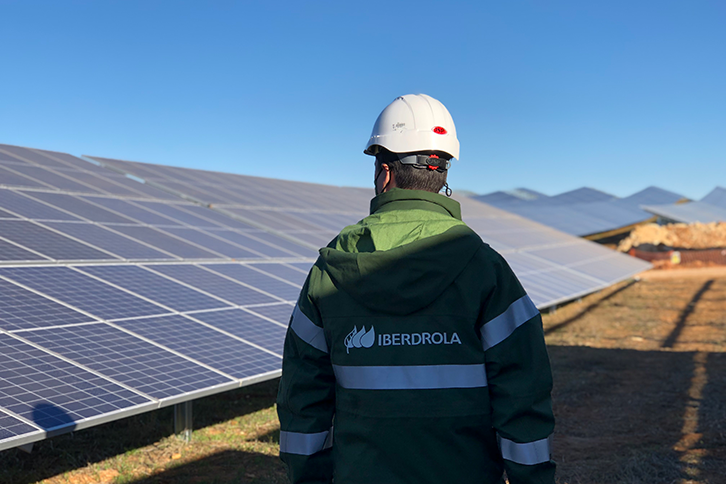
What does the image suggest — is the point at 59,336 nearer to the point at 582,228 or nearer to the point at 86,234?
the point at 86,234

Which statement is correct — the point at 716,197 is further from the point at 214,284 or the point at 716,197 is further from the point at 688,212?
the point at 214,284

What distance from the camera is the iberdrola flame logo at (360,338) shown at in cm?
231

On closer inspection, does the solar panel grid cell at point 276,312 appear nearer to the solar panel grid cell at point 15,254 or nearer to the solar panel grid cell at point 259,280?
the solar panel grid cell at point 259,280

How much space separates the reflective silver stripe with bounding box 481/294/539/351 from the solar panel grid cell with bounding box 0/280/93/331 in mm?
4645

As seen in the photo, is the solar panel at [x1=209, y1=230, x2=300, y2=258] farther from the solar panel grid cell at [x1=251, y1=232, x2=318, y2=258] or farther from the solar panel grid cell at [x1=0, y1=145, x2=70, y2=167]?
the solar panel grid cell at [x1=0, y1=145, x2=70, y2=167]

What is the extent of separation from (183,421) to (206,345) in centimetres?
112

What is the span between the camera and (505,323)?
223cm

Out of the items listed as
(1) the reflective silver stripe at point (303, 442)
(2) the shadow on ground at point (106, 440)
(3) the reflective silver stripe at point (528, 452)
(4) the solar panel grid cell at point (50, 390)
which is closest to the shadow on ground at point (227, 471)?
(2) the shadow on ground at point (106, 440)

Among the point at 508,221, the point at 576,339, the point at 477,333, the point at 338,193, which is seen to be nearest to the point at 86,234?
the point at 477,333

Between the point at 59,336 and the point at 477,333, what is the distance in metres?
4.49

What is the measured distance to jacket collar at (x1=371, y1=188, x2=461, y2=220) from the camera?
2438mm

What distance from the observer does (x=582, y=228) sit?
42.3m

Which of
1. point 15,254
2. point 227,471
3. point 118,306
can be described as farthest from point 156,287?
point 227,471

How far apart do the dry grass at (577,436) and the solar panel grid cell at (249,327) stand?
1.13 metres
